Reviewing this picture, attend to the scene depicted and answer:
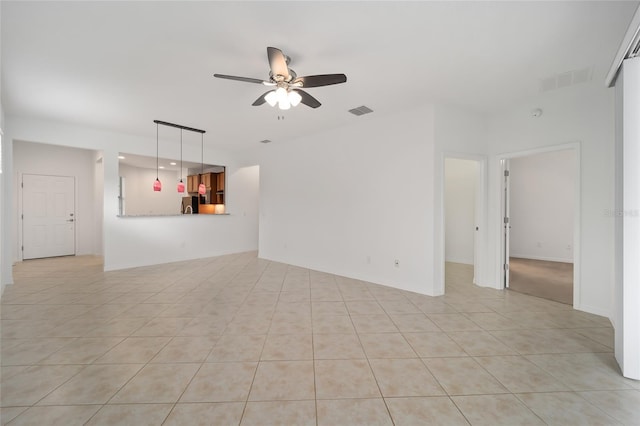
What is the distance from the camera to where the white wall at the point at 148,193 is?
28.4 ft

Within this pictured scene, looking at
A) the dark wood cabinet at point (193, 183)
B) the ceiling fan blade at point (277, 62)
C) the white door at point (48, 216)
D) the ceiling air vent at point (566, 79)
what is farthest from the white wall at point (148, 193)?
the ceiling air vent at point (566, 79)

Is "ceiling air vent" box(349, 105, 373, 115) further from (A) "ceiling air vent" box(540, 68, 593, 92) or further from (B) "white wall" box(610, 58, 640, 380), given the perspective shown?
(B) "white wall" box(610, 58, 640, 380)

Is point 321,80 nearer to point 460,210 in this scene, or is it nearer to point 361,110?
point 361,110

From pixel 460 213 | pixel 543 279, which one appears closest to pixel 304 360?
pixel 543 279

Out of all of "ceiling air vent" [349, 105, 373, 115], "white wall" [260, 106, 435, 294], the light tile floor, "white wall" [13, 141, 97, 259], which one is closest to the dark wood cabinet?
"white wall" [13, 141, 97, 259]

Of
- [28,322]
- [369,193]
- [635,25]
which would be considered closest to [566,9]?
[635,25]

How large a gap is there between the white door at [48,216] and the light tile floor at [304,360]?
371cm

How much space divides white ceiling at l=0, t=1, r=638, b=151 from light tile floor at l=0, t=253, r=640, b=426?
9.68 ft

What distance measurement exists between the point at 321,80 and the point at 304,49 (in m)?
0.37

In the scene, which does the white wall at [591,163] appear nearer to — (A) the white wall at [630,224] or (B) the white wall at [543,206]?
(A) the white wall at [630,224]

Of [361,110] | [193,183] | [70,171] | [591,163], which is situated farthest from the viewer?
[193,183]

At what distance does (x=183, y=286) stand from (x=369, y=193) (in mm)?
3657

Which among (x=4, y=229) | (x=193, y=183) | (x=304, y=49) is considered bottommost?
(x=4, y=229)

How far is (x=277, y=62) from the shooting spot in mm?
2432
